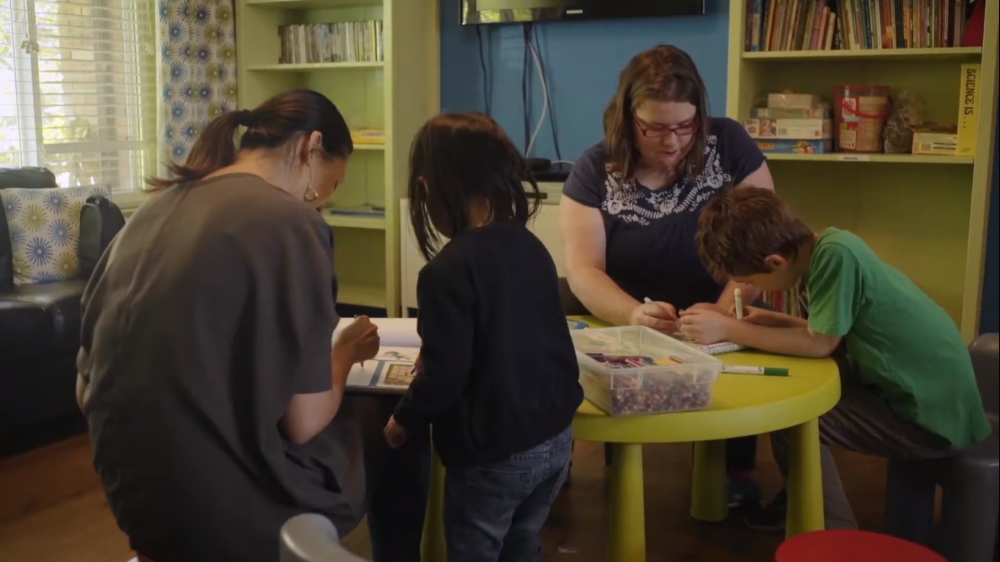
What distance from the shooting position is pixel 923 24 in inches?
115

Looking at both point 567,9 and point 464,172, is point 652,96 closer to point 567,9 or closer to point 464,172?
point 464,172

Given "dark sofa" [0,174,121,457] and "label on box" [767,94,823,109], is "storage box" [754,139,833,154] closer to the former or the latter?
"label on box" [767,94,823,109]

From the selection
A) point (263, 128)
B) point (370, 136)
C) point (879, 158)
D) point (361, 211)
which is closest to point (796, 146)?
point (879, 158)

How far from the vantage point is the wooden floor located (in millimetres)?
2037

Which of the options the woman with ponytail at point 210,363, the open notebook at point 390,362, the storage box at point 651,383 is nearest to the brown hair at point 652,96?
the open notebook at point 390,362

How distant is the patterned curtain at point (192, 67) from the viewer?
4000 millimetres

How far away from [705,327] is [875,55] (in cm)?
177

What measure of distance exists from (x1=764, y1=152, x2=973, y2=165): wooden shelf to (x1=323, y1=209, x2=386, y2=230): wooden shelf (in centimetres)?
164

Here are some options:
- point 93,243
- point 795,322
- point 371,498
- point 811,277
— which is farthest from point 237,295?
point 93,243

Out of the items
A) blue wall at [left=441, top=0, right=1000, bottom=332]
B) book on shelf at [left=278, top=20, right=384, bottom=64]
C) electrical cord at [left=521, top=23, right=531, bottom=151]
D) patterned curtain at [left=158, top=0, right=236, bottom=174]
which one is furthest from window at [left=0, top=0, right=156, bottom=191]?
electrical cord at [left=521, top=23, right=531, bottom=151]

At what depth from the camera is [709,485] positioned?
84.7 inches

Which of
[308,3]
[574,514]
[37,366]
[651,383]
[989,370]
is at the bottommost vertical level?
[574,514]

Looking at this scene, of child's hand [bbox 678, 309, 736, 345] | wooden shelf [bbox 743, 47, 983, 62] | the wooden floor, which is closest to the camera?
child's hand [bbox 678, 309, 736, 345]

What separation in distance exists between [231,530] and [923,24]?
2.65 meters
